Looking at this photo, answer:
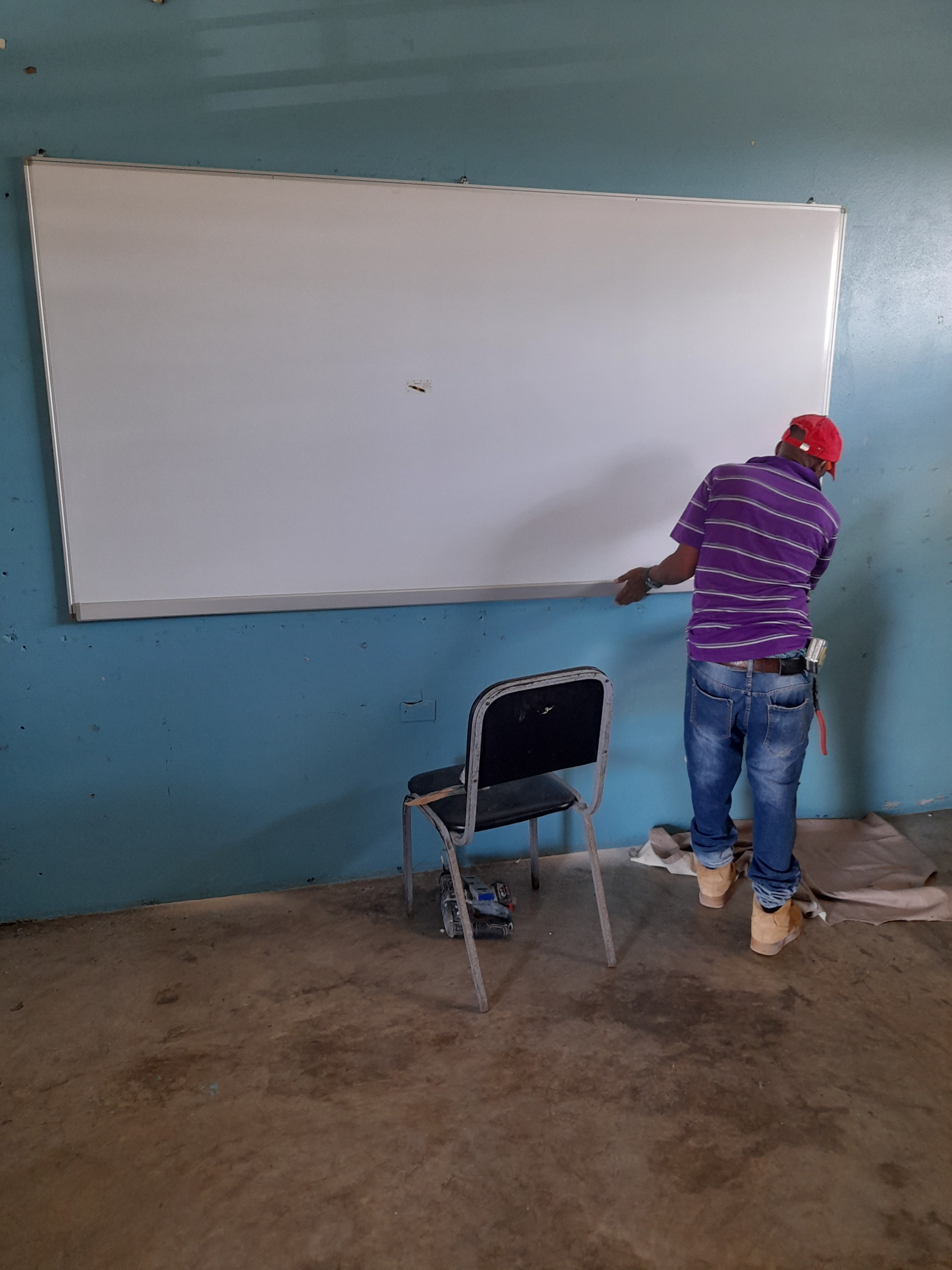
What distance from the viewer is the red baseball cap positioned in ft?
7.45

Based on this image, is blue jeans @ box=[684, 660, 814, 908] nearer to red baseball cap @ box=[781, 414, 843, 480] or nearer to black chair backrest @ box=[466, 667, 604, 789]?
black chair backrest @ box=[466, 667, 604, 789]

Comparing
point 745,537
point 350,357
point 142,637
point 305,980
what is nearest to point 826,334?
point 745,537

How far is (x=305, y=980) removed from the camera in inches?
88.6

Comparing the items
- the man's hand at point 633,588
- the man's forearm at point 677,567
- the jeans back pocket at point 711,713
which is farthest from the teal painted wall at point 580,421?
the jeans back pocket at point 711,713

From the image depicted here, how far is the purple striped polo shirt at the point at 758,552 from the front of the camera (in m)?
2.16

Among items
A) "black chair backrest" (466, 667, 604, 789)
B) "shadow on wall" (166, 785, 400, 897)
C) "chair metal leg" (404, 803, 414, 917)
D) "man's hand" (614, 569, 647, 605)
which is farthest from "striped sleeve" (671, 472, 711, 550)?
"shadow on wall" (166, 785, 400, 897)

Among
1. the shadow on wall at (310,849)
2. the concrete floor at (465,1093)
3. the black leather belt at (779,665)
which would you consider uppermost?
the black leather belt at (779,665)

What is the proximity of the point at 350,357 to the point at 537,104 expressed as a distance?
943 millimetres

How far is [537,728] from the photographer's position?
205 cm

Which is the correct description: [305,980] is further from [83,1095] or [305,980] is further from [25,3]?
[25,3]

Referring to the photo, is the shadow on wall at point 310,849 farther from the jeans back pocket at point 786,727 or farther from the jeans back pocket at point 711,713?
the jeans back pocket at point 786,727

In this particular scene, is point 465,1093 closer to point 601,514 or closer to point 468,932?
point 468,932

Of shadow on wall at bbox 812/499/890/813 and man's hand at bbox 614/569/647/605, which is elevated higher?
man's hand at bbox 614/569/647/605

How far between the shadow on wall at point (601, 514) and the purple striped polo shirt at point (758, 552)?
395mm
